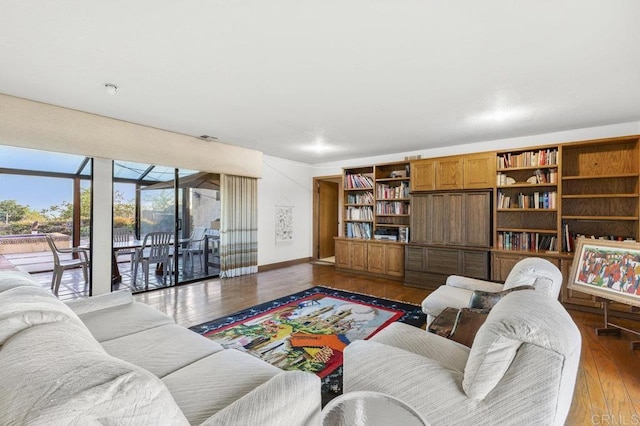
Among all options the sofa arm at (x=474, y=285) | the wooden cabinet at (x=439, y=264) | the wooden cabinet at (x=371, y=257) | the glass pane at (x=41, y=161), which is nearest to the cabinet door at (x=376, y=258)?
the wooden cabinet at (x=371, y=257)

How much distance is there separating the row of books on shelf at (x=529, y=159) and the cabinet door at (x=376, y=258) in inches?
92.4

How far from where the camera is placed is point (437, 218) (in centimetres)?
485

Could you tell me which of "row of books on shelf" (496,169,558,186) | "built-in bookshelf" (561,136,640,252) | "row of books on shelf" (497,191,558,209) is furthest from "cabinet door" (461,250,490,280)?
"row of books on shelf" (496,169,558,186)

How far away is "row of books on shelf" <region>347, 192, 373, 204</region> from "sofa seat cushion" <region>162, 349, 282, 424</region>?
473cm

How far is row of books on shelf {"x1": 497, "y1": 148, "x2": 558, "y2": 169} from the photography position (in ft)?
13.5

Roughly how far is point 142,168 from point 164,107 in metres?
1.79

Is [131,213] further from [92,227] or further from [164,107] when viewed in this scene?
[164,107]

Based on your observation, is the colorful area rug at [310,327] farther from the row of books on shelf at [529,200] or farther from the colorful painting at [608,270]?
the row of books on shelf at [529,200]

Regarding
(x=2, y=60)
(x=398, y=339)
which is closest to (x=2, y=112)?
(x=2, y=60)

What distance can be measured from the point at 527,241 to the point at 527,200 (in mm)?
603

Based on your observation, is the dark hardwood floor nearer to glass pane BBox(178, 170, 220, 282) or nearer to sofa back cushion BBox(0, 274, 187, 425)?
glass pane BBox(178, 170, 220, 282)

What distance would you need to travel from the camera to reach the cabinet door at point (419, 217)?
4.96 meters

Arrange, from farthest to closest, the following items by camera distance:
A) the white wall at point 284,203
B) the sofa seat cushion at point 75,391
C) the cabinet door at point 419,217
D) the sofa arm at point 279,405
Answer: the white wall at point 284,203
the cabinet door at point 419,217
the sofa arm at point 279,405
the sofa seat cushion at point 75,391

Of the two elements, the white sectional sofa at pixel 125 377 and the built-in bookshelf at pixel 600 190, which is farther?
the built-in bookshelf at pixel 600 190
